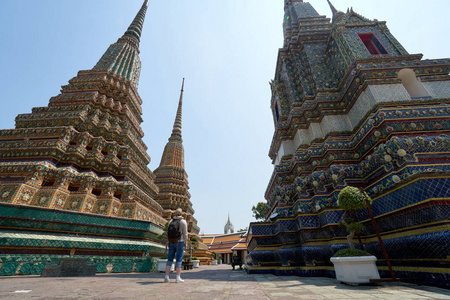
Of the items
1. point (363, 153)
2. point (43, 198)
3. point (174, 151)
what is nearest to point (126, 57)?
point (174, 151)

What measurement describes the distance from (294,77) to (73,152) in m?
13.8

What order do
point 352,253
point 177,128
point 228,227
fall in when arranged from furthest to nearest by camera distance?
point 228,227 → point 177,128 → point 352,253

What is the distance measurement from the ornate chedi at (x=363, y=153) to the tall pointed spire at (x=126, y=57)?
616 inches

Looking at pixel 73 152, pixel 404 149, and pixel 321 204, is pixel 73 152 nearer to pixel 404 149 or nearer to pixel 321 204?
pixel 321 204

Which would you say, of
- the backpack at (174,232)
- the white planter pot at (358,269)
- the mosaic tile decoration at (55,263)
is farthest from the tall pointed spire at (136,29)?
the white planter pot at (358,269)

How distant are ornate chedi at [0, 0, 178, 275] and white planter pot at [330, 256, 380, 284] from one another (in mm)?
9679

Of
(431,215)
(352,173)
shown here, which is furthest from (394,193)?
(352,173)

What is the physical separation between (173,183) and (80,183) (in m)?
15.9

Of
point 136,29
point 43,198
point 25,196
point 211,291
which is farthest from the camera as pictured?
point 136,29

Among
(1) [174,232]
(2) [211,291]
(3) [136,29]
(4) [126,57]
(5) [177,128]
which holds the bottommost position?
(2) [211,291]

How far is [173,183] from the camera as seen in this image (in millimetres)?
27453

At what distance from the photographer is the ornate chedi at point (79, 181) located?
9.43 metres

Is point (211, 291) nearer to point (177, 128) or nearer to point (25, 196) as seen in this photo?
point (25, 196)

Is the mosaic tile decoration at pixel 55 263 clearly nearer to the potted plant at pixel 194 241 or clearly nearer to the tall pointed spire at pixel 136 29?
the potted plant at pixel 194 241
